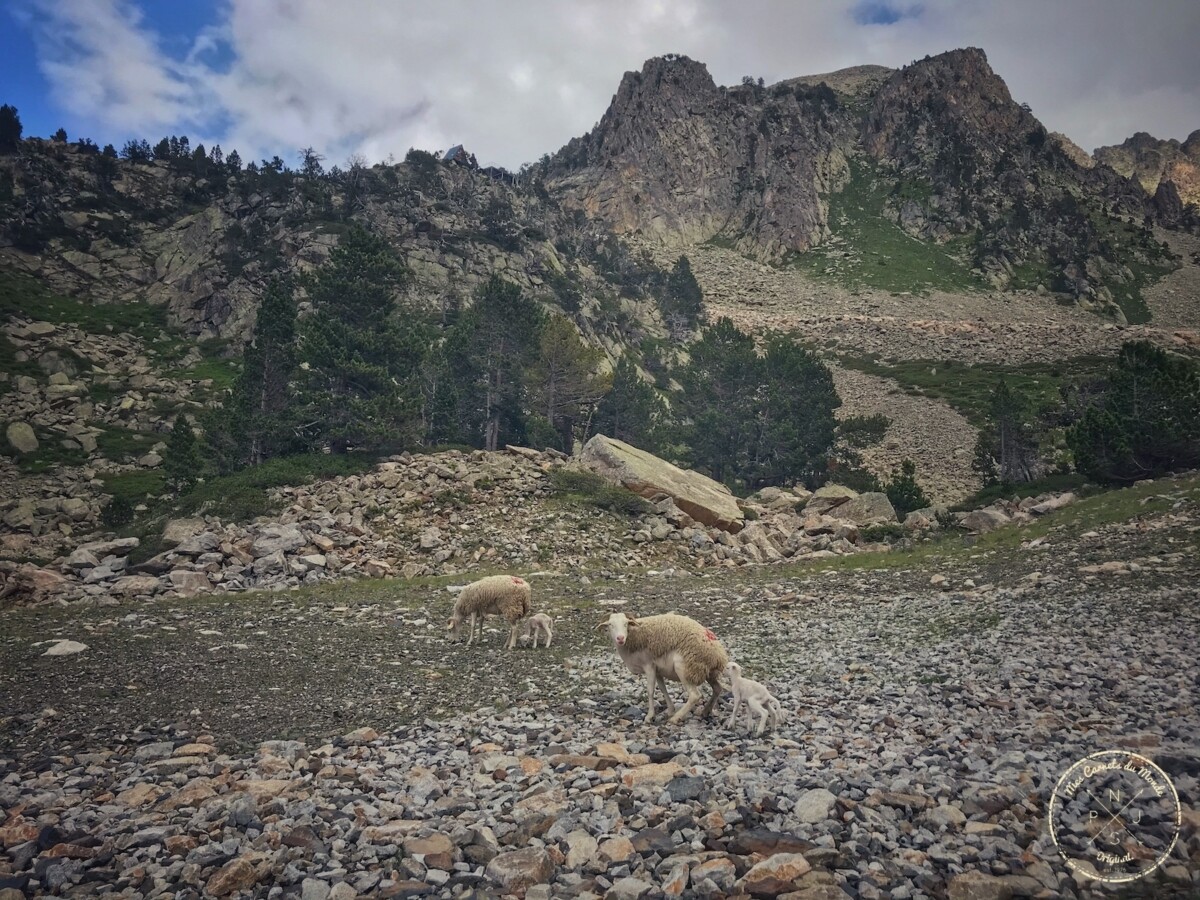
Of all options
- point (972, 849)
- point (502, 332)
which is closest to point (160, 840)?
point (972, 849)

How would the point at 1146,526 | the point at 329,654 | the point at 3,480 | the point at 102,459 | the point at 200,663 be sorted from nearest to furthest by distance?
the point at 200,663 → the point at 329,654 → the point at 1146,526 → the point at 3,480 → the point at 102,459

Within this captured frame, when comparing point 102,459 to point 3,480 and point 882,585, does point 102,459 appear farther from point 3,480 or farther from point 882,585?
point 882,585

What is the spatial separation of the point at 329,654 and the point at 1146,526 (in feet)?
89.4

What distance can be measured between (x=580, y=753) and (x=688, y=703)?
7.65 feet

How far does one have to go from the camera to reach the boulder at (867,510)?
4131 cm

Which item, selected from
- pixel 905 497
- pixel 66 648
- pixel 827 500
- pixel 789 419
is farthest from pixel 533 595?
pixel 789 419

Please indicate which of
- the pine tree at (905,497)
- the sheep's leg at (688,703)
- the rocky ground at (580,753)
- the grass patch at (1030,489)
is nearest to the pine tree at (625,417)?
the pine tree at (905,497)

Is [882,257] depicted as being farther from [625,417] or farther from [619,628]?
[619,628]

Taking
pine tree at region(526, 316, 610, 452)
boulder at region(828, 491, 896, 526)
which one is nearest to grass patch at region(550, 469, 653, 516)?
boulder at region(828, 491, 896, 526)

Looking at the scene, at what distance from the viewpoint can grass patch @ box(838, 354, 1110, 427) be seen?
274ft

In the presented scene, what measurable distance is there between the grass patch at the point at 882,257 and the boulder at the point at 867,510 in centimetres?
13483

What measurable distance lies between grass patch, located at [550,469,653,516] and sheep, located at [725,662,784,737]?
25.1 meters

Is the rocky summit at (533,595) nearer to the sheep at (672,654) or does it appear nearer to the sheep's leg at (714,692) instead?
the sheep's leg at (714,692)

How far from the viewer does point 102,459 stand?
56688mm
